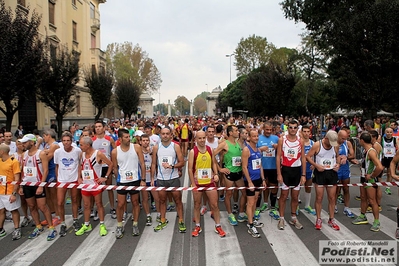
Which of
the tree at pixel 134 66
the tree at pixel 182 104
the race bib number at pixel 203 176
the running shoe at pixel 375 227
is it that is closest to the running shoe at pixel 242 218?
the race bib number at pixel 203 176

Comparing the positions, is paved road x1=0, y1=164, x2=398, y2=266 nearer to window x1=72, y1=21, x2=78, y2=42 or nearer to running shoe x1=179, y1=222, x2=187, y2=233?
running shoe x1=179, y1=222, x2=187, y2=233

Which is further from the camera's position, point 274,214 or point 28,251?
point 274,214

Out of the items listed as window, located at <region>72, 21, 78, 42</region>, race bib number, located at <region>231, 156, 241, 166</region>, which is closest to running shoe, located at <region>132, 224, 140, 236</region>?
race bib number, located at <region>231, 156, 241, 166</region>

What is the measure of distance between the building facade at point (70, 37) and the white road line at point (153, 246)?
54.5 ft

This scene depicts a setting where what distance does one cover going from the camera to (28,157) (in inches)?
222

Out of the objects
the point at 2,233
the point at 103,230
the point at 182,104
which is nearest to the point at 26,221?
the point at 2,233

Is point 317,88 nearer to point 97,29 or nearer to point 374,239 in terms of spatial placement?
point 97,29

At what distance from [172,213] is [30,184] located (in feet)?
9.73

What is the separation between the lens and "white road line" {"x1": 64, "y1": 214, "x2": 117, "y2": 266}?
4.46 m

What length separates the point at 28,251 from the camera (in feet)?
15.9

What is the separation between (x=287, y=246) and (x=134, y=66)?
54240mm

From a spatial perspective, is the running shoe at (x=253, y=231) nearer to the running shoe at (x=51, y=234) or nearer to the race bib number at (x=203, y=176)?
the race bib number at (x=203, y=176)

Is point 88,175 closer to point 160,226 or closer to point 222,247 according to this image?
point 160,226

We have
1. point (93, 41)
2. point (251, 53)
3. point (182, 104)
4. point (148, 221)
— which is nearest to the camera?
point (148, 221)
